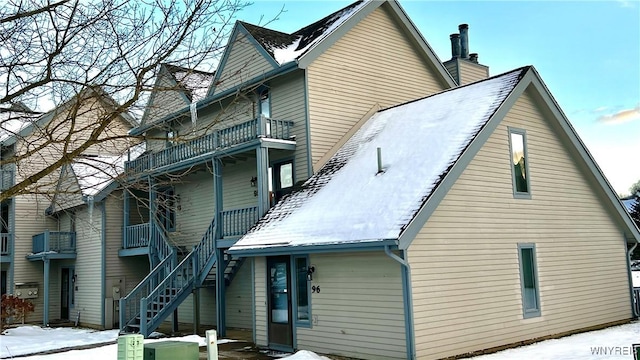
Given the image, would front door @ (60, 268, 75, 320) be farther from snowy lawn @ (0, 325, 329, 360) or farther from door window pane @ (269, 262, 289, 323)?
door window pane @ (269, 262, 289, 323)

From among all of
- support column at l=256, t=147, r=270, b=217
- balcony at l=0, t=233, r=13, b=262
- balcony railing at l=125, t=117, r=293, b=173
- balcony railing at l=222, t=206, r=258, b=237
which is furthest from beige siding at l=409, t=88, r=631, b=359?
balcony at l=0, t=233, r=13, b=262

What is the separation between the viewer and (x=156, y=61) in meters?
9.70

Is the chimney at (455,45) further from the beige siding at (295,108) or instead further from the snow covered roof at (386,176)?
the beige siding at (295,108)

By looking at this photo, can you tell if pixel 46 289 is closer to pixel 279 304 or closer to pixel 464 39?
pixel 279 304

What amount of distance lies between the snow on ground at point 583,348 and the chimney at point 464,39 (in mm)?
13807

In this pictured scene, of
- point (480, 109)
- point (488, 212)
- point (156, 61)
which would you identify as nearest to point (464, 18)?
point (480, 109)

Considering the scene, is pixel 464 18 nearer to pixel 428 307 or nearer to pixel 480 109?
pixel 480 109

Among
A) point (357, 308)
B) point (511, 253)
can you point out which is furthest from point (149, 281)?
point (511, 253)

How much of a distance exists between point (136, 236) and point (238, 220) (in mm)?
7536

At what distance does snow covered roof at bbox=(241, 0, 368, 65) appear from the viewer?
19453mm

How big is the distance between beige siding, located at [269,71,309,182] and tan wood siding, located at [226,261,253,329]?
160 inches

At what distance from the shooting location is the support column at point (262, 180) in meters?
17.6

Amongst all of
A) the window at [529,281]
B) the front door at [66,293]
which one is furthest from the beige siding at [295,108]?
the front door at [66,293]

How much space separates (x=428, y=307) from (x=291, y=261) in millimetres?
4093
